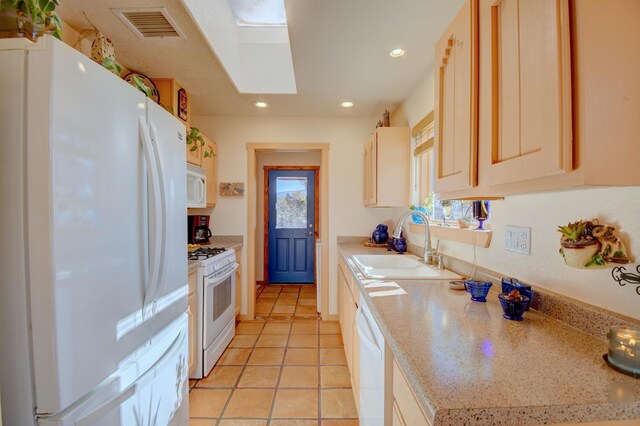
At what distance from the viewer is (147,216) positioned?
3.71 feet

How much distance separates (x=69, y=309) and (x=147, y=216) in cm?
41

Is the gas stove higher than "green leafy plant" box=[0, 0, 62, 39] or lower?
lower

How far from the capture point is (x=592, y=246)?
83 centimetres

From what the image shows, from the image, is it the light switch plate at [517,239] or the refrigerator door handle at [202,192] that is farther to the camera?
the refrigerator door handle at [202,192]

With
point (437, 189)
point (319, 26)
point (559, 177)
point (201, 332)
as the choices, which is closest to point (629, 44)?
point (559, 177)

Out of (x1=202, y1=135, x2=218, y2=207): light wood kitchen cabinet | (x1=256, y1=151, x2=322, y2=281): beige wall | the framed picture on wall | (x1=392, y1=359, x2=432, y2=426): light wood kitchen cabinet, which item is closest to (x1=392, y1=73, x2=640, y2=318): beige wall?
(x1=392, y1=359, x2=432, y2=426): light wood kitchen cabinet

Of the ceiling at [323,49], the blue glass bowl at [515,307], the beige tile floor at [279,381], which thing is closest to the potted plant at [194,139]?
the ceiling at [323,49]

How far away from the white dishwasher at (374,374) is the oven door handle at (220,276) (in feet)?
4.23

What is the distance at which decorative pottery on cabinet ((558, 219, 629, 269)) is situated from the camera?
0.79 m

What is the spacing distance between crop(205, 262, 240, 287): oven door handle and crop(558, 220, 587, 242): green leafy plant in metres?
2.12

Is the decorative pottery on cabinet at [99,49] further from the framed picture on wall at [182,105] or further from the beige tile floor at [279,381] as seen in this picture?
the beige tile floor at [279,381]

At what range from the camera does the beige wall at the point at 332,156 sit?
10.9 ft

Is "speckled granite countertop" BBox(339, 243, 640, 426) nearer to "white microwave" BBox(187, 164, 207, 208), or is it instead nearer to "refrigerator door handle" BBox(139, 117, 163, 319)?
"refrigerator door handle" BBox(139, 117, 163, 319)

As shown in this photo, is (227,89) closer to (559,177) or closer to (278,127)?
(278,127)
